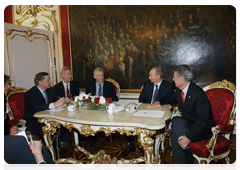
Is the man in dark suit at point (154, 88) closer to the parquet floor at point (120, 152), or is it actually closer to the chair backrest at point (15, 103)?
the parquet floor at point (120, 152)

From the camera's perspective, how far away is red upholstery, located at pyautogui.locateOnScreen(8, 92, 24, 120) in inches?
117

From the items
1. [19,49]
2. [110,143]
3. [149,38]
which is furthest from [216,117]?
[19,49]

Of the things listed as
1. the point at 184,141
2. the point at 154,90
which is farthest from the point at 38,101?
the point at 184,141

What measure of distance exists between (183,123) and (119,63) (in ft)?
8.73

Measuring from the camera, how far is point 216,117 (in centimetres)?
247

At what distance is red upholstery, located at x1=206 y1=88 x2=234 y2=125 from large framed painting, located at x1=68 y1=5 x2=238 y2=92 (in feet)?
4.24

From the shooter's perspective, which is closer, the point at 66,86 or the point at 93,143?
the point at 93,143

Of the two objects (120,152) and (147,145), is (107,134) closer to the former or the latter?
(147,145)

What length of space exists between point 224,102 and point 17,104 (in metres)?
3.58

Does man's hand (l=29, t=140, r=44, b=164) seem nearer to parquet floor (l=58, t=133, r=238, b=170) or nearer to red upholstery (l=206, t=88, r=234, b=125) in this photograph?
parquet floor (l=58, t=133, r=238, b=170)

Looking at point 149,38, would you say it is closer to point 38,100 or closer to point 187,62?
point 187,62

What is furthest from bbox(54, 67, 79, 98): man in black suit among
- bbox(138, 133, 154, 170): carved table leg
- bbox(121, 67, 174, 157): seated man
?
bbox(138, 133, 154, 170): carved table leg

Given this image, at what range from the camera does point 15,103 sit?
3012mm

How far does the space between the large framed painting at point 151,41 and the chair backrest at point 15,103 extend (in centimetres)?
206
